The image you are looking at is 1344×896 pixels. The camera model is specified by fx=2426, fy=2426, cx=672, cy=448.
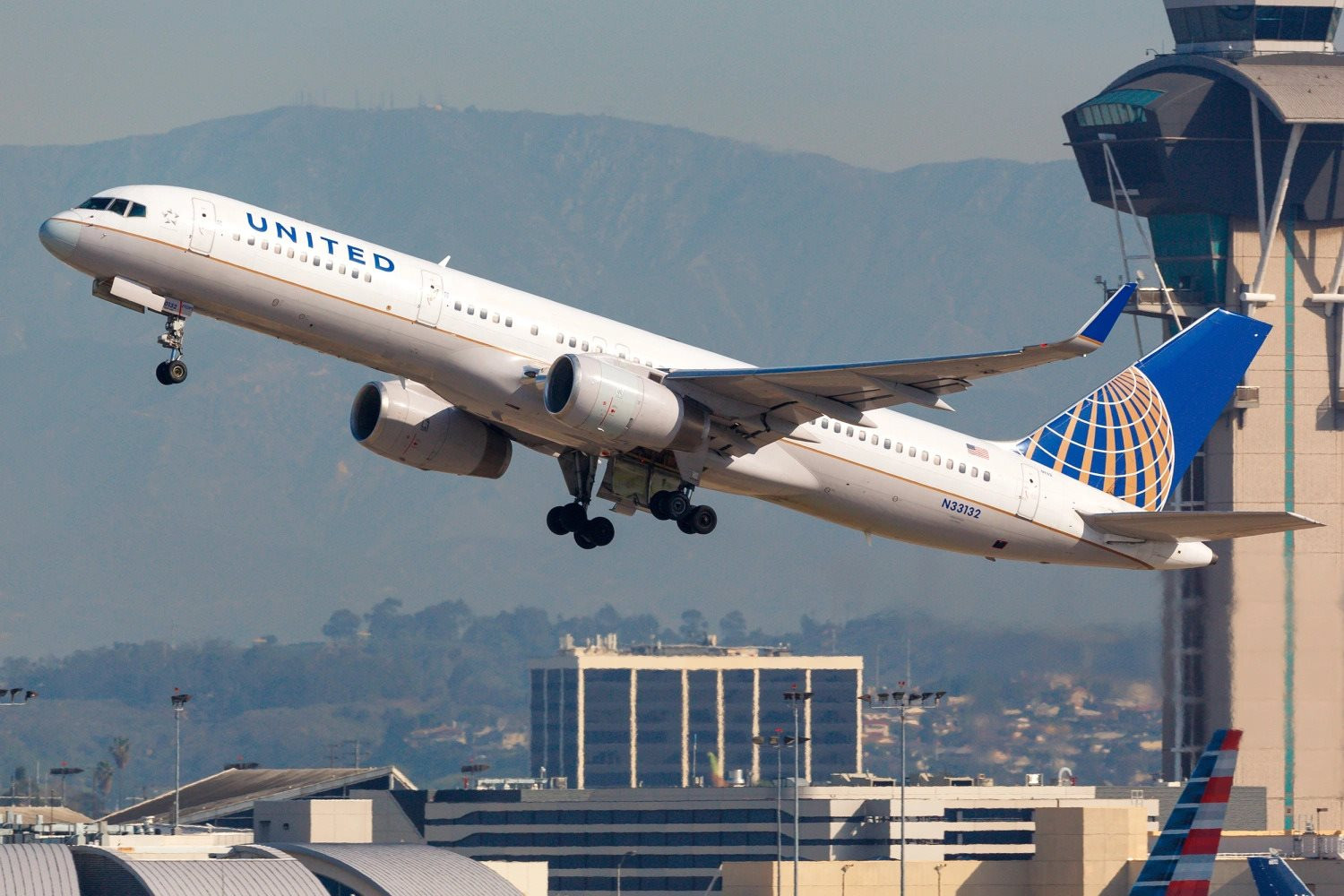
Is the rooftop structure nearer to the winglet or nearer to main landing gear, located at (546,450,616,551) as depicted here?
main landing gear, located at (546,450,616,551)

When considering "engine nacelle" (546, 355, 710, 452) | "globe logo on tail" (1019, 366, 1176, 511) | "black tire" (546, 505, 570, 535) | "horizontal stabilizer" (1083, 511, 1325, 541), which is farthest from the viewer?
"globe logo on tail" (1019, 366, 1176, 511)

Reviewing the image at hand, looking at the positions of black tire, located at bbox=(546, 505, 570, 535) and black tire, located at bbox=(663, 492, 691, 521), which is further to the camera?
black tire, located at bbox=(546, 505, 570, 535)

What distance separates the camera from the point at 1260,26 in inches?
5325

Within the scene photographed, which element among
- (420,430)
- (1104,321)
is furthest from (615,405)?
(1104,321)

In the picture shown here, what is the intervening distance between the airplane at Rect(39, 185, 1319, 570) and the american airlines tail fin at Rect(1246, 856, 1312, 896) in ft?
23.5

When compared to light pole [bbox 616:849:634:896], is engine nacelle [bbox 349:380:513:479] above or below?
above

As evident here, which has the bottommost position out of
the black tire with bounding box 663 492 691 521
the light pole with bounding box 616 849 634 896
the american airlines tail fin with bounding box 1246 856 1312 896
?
the light pole with bounding box 616 849 634 896

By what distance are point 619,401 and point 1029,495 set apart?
11.2 metres

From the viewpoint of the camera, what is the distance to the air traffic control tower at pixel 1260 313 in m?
125

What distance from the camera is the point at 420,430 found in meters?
52.7

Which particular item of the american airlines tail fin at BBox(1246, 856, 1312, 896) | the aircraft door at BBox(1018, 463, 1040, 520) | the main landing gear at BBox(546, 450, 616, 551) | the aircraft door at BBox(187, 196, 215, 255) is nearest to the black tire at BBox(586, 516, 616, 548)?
the main landing gear at BBox(546, 450, 616, 551)

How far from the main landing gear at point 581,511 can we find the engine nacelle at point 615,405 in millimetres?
4057

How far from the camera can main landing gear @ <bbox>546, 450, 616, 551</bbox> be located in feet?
176

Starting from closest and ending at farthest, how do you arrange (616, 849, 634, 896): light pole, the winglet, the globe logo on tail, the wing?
the winglet
the wing
the globe logo on tail
(616, 849, 634, 896): light pole
